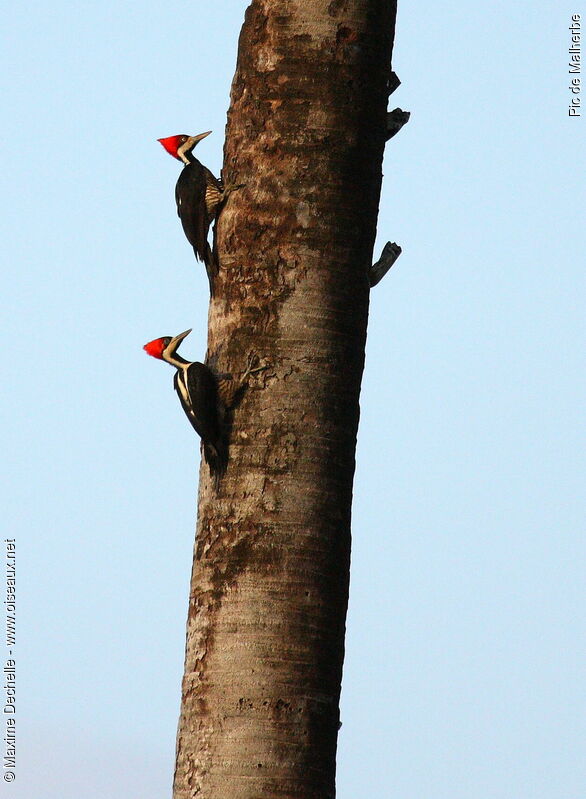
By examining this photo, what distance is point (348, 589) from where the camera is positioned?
5.29 metres

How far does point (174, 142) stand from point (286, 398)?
10.5ft

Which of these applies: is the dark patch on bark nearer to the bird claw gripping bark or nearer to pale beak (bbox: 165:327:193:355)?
the bird claw gripping bark

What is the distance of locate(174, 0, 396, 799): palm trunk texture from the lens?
497cm

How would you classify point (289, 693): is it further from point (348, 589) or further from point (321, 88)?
point (321, 88)

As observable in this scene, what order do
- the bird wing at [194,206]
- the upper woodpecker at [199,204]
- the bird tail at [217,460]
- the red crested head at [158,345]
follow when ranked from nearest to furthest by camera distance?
1. the bird tail at [217,460]
2. the upper woodpecker at [199,204]
3. the bird wing at [194,206]
4. the red crested head at [158,345]

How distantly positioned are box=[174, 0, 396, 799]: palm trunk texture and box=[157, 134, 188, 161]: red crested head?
6.73ft

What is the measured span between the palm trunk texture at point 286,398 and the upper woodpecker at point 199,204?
126 mm

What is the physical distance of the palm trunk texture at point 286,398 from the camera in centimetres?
497

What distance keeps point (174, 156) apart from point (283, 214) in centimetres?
274

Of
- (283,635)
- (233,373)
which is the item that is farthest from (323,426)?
(283,635)

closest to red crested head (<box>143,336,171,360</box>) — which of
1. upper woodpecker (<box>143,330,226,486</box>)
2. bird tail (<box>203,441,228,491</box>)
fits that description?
upper woodpecker (<box>143,330,226,486</box>)

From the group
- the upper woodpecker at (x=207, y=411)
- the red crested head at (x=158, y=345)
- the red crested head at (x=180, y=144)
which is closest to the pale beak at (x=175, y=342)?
the red crested head at (x=158, y=345)

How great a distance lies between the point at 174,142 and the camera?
809cm

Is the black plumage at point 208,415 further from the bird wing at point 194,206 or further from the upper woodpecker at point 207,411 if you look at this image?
the bird wing at point 194,206
